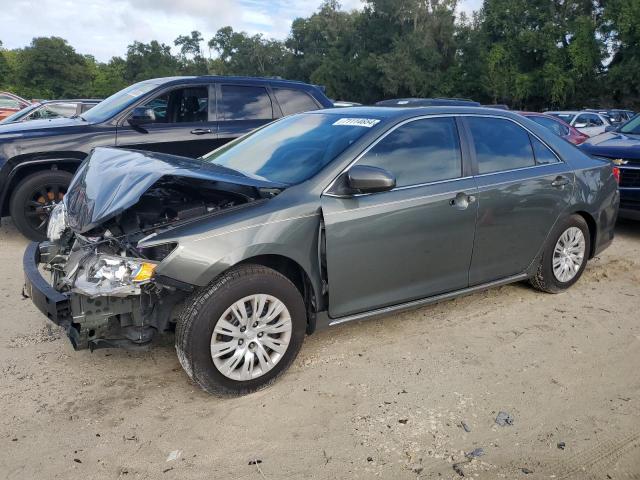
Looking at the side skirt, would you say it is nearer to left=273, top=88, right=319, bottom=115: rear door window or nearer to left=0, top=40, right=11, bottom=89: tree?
left=273, top=88, right=319, bottom=115: rear door window

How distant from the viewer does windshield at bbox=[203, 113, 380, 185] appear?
370 cm

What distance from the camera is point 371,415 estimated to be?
123 inches

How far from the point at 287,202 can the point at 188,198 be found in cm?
69

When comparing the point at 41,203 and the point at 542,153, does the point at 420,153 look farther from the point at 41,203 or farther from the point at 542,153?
the point at 41,203

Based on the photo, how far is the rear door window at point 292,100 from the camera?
7551 millimetres

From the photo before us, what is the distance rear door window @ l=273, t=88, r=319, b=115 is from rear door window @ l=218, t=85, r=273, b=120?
0.17 m

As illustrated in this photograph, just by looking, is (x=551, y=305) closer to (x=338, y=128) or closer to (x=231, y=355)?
(x=338, y=128)

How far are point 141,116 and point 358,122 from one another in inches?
147

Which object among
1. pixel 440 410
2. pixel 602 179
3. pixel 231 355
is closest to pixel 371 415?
pixel 440 410

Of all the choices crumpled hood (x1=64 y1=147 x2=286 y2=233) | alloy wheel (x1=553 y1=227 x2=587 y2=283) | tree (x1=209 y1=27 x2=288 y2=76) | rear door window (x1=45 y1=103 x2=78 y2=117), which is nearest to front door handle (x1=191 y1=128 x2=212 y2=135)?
crumpled hood (x1=64 y1=147 x2=286 y2=233)

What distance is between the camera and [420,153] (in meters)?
3.94

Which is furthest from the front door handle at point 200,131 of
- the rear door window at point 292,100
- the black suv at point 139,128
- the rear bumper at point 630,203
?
the rear bumper at point 630,203

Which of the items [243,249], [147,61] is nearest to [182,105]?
[243,249]

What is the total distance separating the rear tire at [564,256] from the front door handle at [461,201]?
1091 mm
